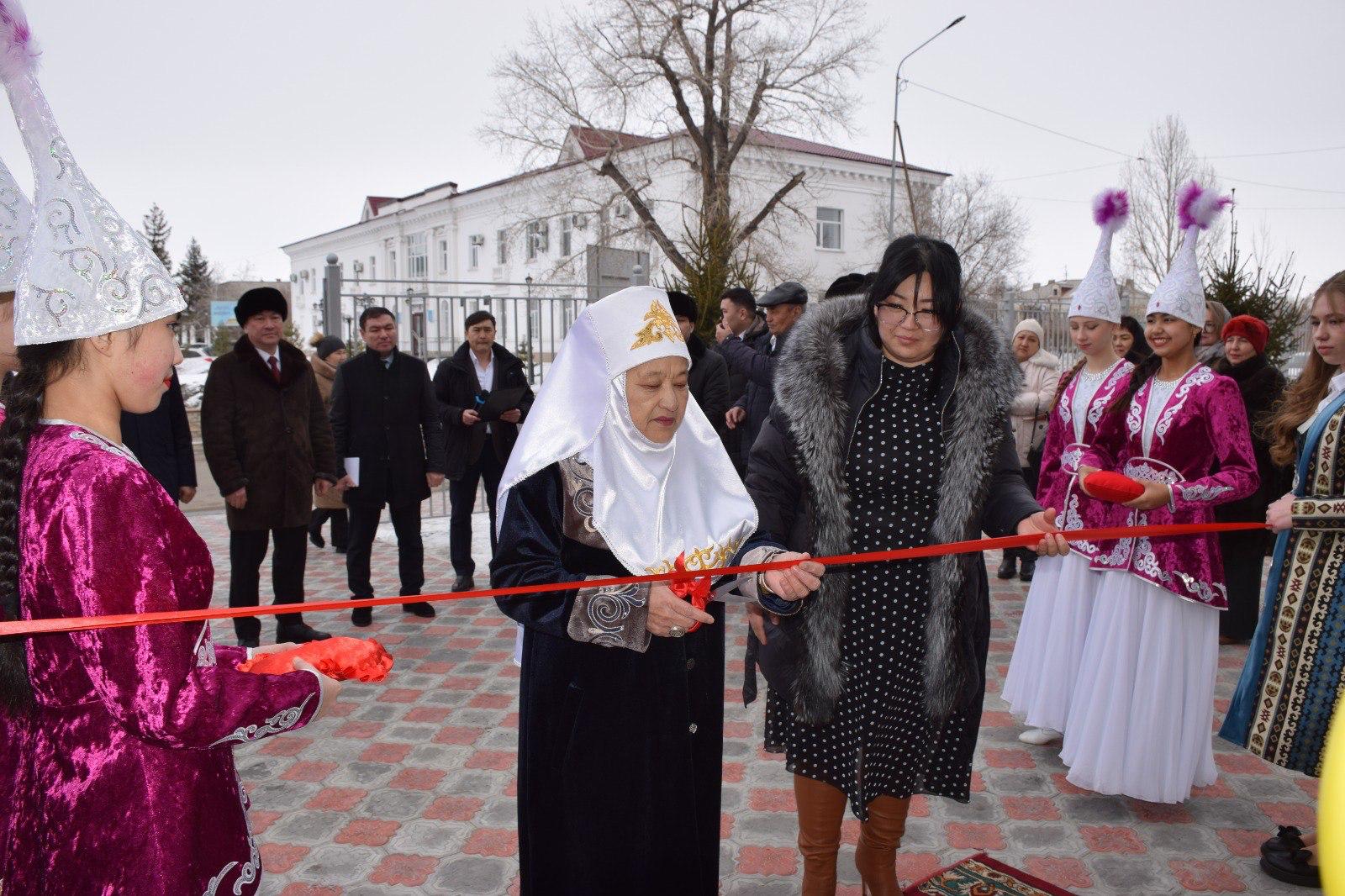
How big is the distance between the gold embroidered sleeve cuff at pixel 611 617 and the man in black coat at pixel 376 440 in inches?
187

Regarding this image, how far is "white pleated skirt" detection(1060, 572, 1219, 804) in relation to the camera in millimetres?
3852

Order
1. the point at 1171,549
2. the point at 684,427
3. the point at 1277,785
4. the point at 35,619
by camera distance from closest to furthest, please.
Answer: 1. the point at 35,619
2. the point at 684,427
3. the point at 1171,549
4. the point at 1277,785

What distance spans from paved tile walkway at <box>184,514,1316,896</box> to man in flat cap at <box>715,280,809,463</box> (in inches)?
95.0

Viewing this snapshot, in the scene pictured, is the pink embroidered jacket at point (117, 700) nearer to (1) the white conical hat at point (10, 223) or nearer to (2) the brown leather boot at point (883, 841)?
(1) the white conical hat at point (10, 223)

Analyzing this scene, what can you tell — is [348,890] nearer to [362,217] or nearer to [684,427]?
[684,427]

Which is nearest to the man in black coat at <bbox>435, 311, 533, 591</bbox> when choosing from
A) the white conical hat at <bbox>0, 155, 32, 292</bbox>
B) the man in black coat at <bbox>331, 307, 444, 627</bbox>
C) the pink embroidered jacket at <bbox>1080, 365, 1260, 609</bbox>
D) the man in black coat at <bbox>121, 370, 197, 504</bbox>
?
the man in black coat at <bbox>331, 307, 444, 627</bbox>

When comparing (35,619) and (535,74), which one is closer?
(35,619)

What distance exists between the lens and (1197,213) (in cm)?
446

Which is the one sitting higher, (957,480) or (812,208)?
(812,208)

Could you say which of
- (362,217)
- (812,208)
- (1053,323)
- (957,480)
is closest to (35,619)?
(957,480)

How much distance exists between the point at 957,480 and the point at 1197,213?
270 centimetres

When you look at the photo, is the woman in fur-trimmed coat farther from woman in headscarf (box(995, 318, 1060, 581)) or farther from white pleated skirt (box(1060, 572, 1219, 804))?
woman in headscarf (box(995, 318, 1060, 581))

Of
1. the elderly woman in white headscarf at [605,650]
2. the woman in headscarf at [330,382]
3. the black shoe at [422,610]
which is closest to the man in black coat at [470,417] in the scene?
the black shoe at [422,610]

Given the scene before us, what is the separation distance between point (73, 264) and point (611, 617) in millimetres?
1334
